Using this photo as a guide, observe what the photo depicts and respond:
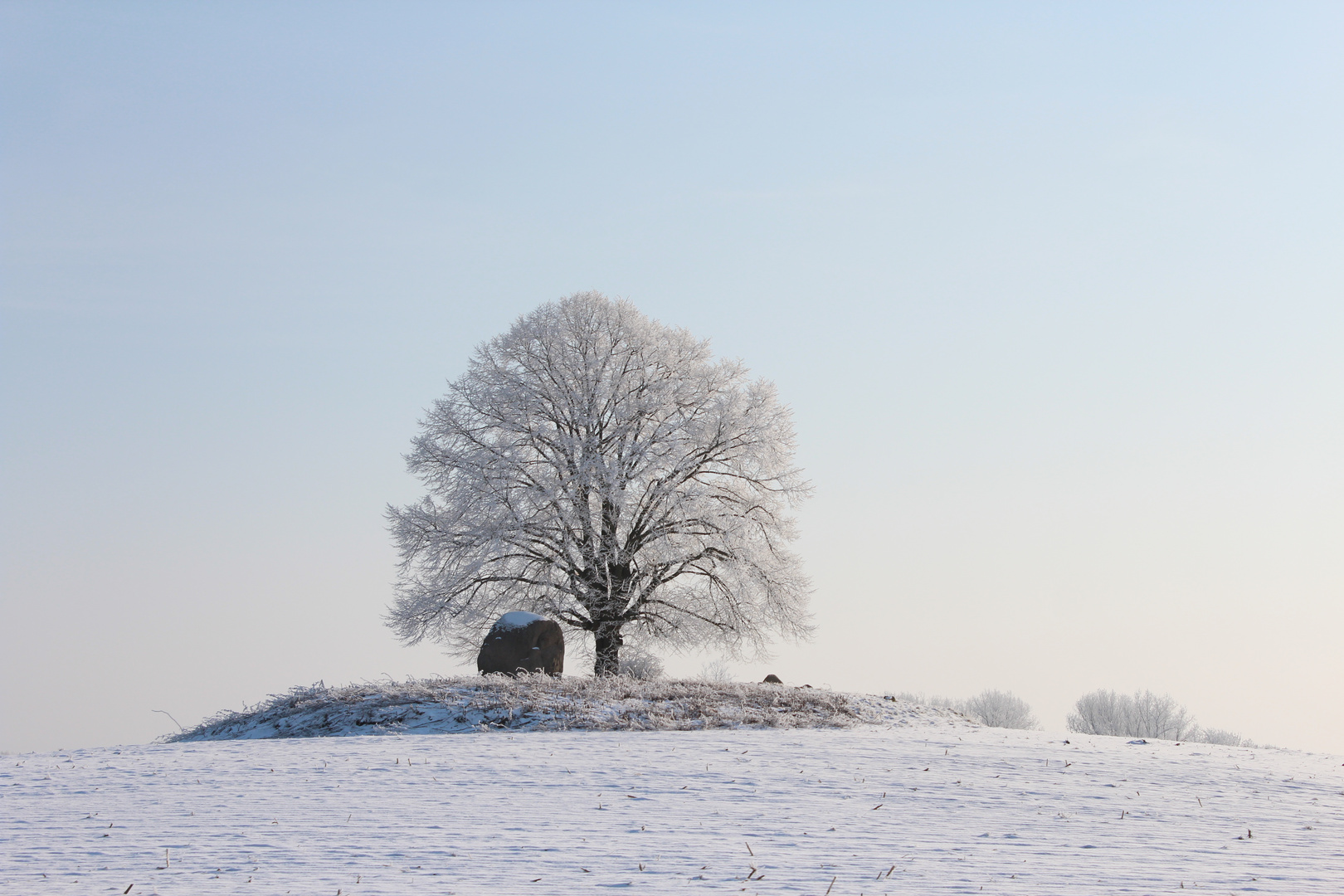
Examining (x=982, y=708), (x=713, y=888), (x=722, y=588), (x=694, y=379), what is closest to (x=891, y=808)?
(x=713, y=888)

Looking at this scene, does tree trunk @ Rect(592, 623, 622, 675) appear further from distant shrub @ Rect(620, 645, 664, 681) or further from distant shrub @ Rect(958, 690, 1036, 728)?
distant shrub @ Rect(958, 690, 1036, 728)

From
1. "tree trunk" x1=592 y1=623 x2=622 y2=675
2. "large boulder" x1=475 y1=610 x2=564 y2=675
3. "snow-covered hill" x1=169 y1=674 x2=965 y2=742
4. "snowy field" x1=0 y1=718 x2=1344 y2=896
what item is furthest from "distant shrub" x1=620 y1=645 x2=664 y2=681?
"snowy field" x1=0 y1=718 x2=1344 y2=896

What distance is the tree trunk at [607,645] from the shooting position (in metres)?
23.8

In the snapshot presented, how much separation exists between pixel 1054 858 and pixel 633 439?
58.5 feet

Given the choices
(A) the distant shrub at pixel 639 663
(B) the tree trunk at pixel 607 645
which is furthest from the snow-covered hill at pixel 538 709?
(B) the tree trunk at pixel 607 645

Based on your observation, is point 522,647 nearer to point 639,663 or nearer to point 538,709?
point 538,709

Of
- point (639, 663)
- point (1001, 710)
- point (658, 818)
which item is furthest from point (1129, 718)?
point (658, 818)

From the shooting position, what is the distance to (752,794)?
9609mm

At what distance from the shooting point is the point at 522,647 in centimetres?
1809

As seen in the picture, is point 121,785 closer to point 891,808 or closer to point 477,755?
point 477,755

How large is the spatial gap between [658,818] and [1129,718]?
2493 centimetres

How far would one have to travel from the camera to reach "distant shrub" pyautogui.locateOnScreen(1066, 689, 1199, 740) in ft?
93.3

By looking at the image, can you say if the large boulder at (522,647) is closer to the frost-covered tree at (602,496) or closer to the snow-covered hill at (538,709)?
the snow-covered hill at (538,709)

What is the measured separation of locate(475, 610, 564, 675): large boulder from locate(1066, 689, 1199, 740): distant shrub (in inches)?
669
